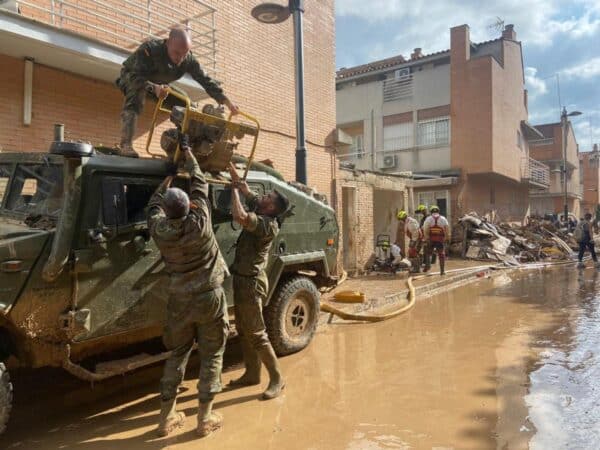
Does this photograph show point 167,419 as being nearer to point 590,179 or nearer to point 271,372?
point 271,372

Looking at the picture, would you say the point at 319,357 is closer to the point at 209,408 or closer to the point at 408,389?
the point at 408,389

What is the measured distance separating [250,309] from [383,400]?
1.40 m

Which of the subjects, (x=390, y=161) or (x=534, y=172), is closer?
(x=390, y=161)

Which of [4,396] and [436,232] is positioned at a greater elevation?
[436,232]

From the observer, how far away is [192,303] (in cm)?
340

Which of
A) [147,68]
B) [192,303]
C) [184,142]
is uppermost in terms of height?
[147,68]

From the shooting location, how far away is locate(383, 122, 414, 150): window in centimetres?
2231

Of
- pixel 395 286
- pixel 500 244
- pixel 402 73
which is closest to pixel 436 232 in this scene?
pixel 395 286

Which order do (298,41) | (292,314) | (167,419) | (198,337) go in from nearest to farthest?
(167,419) < (198,337) < (292,314) < (298,41)

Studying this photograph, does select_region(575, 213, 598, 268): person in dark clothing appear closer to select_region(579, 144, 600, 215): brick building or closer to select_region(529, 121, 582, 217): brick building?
select_region(529, 121, 582, 217): brick building

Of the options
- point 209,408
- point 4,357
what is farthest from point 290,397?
point 4,357

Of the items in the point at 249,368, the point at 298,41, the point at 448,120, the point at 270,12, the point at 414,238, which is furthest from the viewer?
the point at 448,120

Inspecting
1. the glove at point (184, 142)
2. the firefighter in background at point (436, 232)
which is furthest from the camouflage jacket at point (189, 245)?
the firefighter in background at point (436, 232)

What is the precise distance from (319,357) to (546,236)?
1782 centimetres
